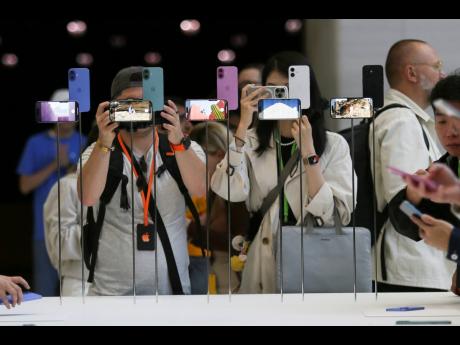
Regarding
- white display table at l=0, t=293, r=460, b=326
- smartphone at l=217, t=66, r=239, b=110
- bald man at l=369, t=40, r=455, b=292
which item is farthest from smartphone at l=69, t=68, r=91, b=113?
bald man at l=369, t=40, r=455, b=292

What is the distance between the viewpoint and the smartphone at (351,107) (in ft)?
11.7

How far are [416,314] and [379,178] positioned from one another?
1.15 meters

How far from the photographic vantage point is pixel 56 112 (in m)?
3.62

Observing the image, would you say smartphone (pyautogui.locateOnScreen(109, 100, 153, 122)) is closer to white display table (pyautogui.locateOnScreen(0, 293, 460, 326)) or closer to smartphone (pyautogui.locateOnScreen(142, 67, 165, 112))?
smartphone (pyautogui.locateOnScreen(142, 67, 165, 112))

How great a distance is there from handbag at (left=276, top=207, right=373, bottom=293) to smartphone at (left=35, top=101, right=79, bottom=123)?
820 mm

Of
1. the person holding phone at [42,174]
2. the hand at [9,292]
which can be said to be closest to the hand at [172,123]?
the hand at [9,292]

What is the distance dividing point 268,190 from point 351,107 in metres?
0.62

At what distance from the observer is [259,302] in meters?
3.61

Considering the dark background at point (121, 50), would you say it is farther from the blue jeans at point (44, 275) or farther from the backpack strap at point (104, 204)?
the backpack strap at point (104, 204)

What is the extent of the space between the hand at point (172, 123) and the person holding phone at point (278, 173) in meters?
0.21

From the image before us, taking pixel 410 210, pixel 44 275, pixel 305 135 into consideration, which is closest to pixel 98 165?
pixel 305 135

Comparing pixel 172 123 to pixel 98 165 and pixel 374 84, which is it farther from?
pixel 374 84

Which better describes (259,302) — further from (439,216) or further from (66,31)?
(66,31)
